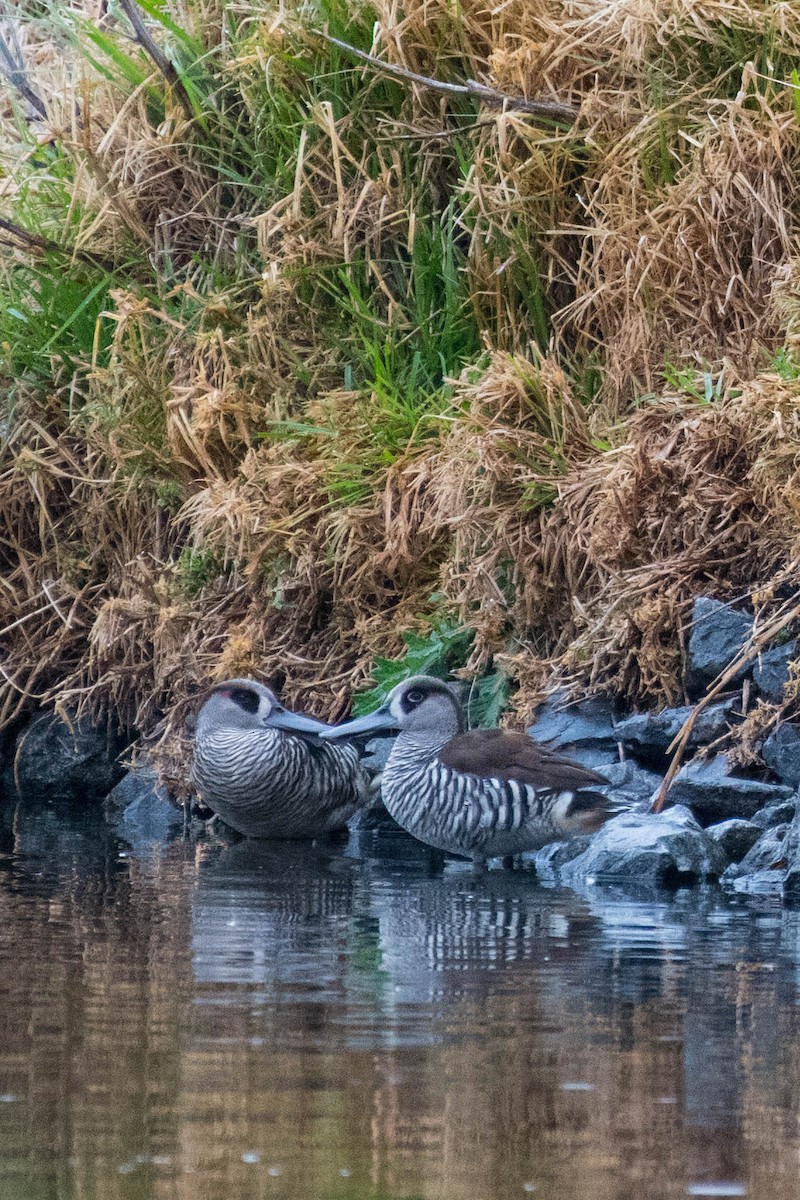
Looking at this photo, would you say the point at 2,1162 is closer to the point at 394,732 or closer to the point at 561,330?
the point at 394,732

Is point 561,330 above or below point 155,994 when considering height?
above

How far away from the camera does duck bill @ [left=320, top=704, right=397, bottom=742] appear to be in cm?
613

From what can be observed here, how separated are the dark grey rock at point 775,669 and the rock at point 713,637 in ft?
0.29

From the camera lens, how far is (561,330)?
22.6 feet

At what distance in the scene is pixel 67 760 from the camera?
764 cm

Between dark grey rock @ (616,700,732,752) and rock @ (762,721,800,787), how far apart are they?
23 cm

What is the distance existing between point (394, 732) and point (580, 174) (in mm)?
2271

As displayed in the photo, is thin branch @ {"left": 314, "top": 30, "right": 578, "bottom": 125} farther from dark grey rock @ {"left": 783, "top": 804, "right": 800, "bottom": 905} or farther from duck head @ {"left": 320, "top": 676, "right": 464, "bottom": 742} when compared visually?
dark grey rock @ {"left": 783, "top": 804, "right": 800, "bottom": 905}

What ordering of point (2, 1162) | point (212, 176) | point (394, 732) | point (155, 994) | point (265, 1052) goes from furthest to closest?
point (212, 176) < point (394, 732) < point (155, 994) < point (265, 1052) < point (2, 1162)

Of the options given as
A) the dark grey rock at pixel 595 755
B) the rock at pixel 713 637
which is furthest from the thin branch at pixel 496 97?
the dark grey rock at pixel 595 755

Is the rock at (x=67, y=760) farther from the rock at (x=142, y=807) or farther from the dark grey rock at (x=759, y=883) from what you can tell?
the dark grey rock at (x=759, y=883)

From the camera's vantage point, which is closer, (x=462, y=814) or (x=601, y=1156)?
(x=601, y=1156)

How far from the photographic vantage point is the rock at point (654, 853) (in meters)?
5.04

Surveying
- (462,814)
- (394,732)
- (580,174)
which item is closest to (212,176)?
(580,174)
